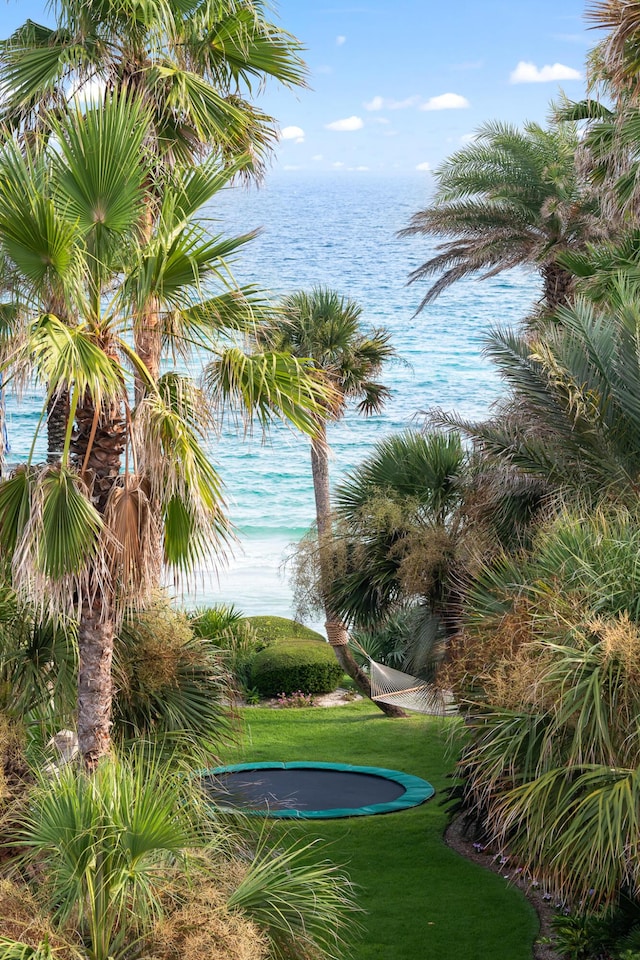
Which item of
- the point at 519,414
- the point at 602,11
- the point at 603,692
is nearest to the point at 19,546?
the point at 603,692

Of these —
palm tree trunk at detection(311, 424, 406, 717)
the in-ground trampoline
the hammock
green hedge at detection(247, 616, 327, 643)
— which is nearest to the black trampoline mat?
the in-ground trampoline

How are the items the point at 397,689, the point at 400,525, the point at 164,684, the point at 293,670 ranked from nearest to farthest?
1. the point at 164,684
2. the point at 400,525
3. the point at 397,689
4. the point at 293,670

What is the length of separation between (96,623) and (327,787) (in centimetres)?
825

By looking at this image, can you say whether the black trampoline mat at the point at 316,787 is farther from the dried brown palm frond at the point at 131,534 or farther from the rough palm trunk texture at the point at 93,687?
the dried brown palm frond at the point at 131,534

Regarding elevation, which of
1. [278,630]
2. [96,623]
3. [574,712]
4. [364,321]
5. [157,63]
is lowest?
[278,630]

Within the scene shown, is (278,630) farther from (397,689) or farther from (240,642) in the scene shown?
(397,689)

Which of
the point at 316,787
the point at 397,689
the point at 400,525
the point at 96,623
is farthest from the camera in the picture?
the point at 397,689

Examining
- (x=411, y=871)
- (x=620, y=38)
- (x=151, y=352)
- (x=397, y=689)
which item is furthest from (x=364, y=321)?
(x=151, y=352)

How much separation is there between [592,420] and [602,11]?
406 centimetres

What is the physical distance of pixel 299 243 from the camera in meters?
72.9

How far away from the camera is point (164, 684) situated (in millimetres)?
9859

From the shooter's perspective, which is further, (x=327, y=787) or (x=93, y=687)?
(x=327, y=787)

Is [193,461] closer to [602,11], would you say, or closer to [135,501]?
[135,501]

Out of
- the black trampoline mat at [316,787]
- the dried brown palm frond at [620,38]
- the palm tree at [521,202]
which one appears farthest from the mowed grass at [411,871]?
the palm tree at [521,202]
